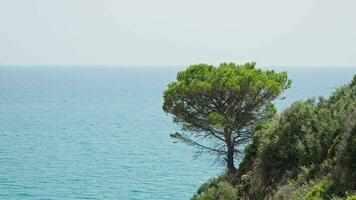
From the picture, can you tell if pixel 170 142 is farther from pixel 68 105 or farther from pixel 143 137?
pixel 68 105

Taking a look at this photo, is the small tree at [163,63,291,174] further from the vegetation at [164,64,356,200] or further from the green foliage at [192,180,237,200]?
the green foliage at [192,180,237,200]

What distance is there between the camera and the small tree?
32.0m

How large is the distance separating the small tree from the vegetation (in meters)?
0.27

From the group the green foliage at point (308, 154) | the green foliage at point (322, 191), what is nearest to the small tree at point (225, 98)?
the green foliage at point (308, 154)

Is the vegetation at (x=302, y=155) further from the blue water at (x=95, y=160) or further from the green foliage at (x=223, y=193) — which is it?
the blue water at (x=95, y=160)

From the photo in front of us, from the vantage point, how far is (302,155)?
23203 millimetres

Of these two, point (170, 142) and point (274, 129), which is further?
point (170, 142)

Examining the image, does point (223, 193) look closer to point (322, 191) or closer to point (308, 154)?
point (308, 154)

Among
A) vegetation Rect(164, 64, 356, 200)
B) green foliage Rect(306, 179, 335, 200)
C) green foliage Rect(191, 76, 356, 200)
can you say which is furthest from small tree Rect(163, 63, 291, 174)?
green foliage Rect(306, 179, 335, 200)

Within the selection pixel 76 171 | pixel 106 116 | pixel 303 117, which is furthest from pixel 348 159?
pixel 106 116

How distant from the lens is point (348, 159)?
58.4 feet

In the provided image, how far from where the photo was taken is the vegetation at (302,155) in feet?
59.0

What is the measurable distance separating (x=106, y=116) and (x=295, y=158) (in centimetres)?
9869

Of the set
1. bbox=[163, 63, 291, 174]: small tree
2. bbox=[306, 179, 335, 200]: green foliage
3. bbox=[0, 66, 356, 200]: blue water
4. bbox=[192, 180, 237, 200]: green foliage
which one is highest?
bbox=[163, 63, 291, 174]: small tree
